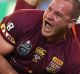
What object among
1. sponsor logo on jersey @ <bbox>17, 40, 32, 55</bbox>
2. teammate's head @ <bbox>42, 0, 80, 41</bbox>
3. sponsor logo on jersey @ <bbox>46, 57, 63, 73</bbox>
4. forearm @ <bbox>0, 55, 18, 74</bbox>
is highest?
teammate's head @ <bbox>42, 0, 80, 41</bbox>

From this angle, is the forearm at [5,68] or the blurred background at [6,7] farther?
the blurred background at [6,7]

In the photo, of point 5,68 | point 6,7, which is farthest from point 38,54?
point 6,7

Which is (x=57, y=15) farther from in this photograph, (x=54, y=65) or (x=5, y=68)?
(x=5, y=68)

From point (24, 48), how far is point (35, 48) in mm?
58

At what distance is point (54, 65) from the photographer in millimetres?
1587

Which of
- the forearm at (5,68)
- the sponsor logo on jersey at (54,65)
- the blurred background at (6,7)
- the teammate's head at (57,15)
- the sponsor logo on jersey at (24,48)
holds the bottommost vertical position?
the blurred background at (6,7)

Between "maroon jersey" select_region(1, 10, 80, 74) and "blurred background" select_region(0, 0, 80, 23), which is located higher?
"maroon jersey" select_region(1, 10, 80, 74)

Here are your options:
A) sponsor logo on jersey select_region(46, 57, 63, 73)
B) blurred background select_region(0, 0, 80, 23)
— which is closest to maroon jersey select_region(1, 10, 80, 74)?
sponsor logo on jersey select_region(46, 57, 63, 73)

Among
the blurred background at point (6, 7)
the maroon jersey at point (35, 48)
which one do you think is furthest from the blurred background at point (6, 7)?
the maroon jersey at point (35, 48)

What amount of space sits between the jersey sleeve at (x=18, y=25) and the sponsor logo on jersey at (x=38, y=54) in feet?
0.37

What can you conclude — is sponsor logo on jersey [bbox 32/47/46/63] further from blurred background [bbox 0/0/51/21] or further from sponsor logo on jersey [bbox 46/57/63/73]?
blurred background [bbox 0/0/51/21]

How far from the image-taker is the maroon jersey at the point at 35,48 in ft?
5.00

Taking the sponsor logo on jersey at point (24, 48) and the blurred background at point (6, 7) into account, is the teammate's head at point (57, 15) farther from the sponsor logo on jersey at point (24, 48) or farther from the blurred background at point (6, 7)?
the blurred background at point (6, 7)

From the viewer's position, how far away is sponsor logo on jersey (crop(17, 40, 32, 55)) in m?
1.54
